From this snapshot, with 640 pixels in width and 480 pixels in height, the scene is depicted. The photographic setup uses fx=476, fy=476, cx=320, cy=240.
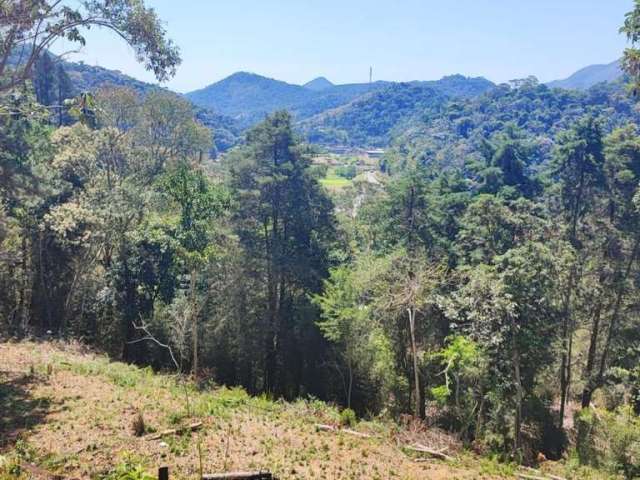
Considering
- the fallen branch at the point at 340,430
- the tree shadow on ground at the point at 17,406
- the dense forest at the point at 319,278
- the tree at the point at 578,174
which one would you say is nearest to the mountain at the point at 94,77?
the dense forest at the point at 319,278

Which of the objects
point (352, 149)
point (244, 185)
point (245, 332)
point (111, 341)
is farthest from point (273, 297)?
point (352, 149)

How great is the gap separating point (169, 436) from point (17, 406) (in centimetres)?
382

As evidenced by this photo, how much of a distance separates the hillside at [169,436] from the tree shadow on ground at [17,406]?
0.8 inches

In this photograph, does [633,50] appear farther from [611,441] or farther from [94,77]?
[94,77]

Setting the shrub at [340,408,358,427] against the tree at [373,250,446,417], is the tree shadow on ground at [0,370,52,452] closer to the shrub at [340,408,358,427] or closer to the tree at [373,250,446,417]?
the shrub at [340,408,358,427]

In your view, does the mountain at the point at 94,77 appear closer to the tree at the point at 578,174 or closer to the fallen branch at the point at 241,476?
the tree at the point at 578,174

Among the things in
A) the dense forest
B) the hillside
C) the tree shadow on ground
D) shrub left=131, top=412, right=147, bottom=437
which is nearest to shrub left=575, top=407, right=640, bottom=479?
the dense forest

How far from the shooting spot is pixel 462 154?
107000mm

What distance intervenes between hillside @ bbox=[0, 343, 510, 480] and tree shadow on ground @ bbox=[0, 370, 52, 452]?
2 cm

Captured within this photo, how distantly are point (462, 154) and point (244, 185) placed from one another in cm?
9369

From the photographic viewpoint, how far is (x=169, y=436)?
9.89m

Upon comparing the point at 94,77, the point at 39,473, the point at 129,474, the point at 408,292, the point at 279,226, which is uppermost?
the point at 94,77

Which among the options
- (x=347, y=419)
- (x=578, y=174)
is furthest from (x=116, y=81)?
(x=347, y=419)

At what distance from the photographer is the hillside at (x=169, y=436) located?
8742mm
